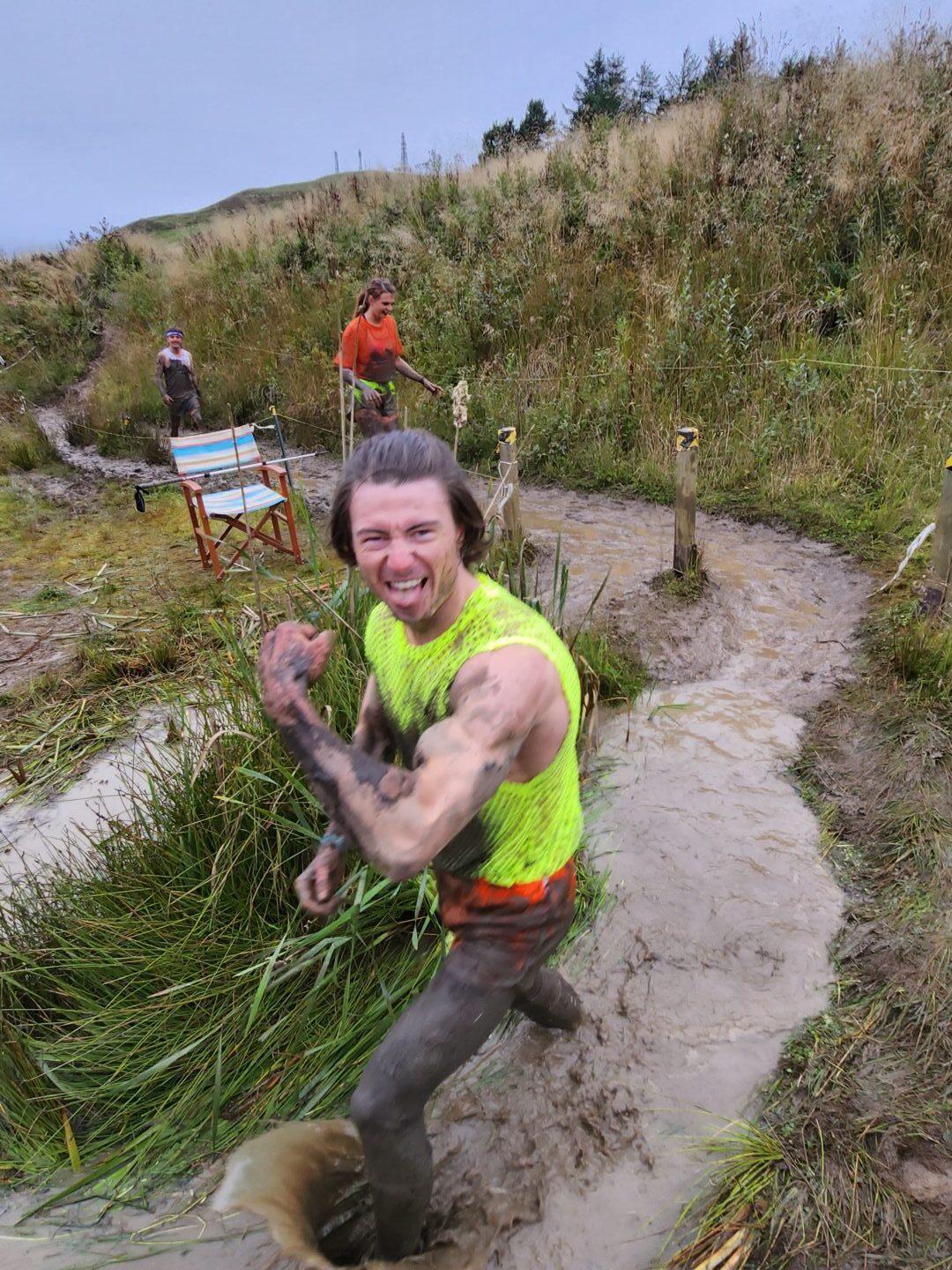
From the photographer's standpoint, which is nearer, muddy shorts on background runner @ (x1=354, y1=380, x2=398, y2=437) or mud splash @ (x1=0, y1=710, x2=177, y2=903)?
mud splash @ (x1=0, y1=710, x2=177, y2=903)

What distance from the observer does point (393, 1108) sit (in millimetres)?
1418

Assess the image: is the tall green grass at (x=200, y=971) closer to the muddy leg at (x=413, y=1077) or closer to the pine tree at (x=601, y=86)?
the muddy leg at (x=413, y=1077)

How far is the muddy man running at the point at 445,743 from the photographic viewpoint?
1145 millimetres

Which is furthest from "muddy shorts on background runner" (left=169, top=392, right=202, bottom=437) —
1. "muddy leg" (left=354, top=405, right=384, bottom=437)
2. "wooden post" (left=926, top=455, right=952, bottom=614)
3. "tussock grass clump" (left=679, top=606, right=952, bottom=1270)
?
"tussock grass clump" (left=679, top=606, right=952, bottom=1270)

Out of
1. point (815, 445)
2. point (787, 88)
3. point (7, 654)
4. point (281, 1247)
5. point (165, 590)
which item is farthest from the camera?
point (787, 88)

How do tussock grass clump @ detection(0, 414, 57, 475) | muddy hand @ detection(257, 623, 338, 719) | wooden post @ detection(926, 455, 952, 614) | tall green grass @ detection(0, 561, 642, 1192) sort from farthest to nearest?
tussock grass clump @ detection(0, 414, 57, 475) < wooden post @ detection(926, 455, 952, 614) < tall green grass @ detection(0, 561, 642, 1192) < muddy hand @ detection(257, 623, 338, 719)

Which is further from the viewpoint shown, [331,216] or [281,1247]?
[331,216]

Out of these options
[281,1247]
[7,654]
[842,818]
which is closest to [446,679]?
[281,1247]

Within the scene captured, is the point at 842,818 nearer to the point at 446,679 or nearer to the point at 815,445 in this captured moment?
the point at 446,679

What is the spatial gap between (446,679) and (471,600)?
16cm

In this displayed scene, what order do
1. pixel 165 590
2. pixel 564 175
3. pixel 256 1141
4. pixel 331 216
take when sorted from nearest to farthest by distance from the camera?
pixel 256 1141
pixel 165 590
pixel 564 175
pixel 331 216

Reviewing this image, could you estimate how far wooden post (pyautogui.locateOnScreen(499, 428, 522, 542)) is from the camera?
4.41 m

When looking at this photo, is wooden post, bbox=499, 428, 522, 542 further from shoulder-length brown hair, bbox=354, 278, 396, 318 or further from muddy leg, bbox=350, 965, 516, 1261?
muddy leg, bbox=350, 965, 516, 1261

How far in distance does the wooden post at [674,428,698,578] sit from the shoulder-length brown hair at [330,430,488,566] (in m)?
3.42
